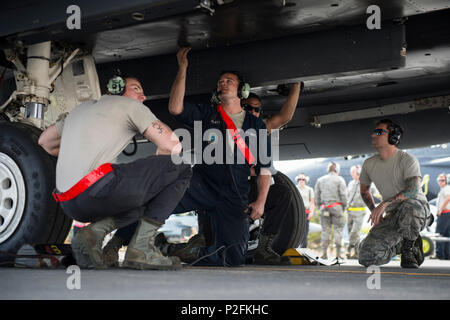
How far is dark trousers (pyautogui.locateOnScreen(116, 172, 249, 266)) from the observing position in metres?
3.77

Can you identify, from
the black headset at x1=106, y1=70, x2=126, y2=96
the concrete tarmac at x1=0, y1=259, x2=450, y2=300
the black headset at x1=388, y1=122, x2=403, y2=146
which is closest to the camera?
the concrete tarmac at x1=0, y1=259, x2=450, y2=300

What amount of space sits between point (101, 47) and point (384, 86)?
8.26ft

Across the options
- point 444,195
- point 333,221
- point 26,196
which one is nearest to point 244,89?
point 26,196

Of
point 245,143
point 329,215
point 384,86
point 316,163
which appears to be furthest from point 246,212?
point 316,163

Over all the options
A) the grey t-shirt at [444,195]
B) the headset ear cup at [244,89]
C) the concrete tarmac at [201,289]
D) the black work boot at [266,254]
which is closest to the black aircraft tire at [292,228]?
the black work boot at [266,254]

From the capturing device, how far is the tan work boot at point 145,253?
286cm

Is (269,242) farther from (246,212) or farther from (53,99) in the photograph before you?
(53,99)

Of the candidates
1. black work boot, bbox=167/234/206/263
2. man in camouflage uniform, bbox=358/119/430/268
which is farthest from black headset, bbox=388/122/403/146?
black work boot, bbox=167/234/206/263

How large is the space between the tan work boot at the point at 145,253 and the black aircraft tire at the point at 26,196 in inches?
22.3

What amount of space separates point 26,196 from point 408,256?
2661 millimetres

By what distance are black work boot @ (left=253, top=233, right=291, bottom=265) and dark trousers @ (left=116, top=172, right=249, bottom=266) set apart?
720 mm

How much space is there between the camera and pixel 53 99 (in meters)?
4.26

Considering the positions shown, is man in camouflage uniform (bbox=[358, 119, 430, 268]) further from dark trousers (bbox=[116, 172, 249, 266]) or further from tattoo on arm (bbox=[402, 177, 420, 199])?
dark trousers (bbox=[116, 172, 249, 266])

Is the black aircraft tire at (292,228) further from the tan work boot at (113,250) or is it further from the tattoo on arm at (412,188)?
the tan work boot at (113,250)
